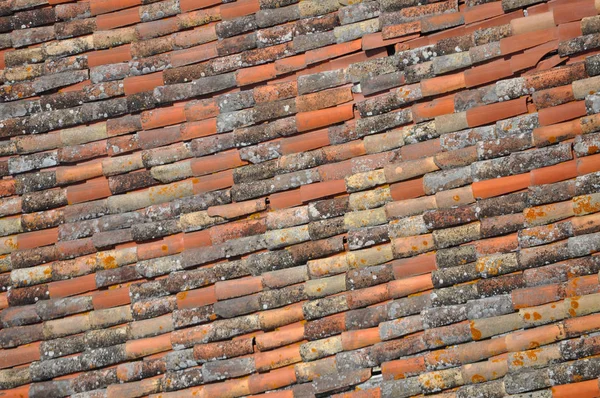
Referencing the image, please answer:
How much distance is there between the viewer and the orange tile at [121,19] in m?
9.25

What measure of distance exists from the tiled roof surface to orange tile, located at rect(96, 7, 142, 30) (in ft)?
0.05

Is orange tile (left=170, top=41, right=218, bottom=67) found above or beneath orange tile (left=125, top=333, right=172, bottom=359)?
above

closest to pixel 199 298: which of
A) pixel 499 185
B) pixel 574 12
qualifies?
pixel 499 185

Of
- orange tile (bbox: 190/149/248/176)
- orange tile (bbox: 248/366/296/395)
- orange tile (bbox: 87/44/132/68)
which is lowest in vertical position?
orange tile (bbox: 248/366/296/395)

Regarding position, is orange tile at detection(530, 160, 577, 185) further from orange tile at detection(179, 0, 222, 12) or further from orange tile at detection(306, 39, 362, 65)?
orange tile at detection(179, 0, 222, 12)

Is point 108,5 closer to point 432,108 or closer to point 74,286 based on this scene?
point 74,286

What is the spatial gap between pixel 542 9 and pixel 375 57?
1.31 meters

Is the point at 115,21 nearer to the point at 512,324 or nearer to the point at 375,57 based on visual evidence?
the point at 375,57

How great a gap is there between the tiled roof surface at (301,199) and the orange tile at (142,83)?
0.01 metres

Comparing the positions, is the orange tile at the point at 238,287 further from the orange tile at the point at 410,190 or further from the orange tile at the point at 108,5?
the orange tile at the point at 108,5

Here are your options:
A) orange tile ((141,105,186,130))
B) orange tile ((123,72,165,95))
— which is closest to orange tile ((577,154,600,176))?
orange tile ((141,105,186,130))

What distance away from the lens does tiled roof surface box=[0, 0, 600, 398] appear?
7.89 metres

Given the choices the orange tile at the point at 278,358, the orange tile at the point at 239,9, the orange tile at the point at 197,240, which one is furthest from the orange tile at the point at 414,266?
the orange tile at the point at 239,9

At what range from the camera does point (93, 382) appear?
27.9 ft
